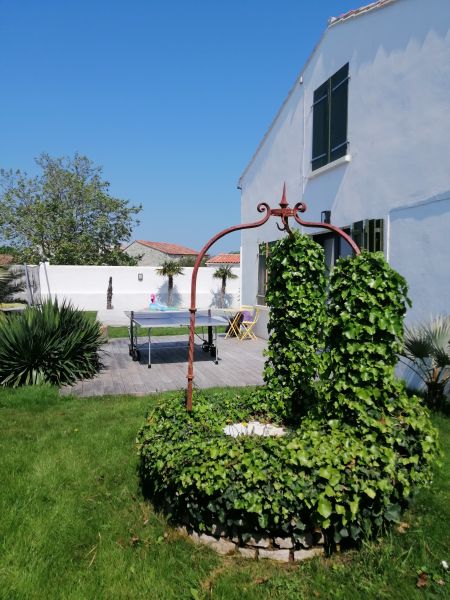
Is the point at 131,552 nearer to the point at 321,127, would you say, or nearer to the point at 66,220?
the point at 321,127

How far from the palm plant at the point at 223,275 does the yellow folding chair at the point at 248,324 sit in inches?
420

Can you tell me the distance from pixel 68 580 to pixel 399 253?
19.9ft

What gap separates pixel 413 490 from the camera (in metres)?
3.14

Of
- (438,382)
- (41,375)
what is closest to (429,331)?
(438,382)

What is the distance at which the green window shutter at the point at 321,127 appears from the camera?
915cm

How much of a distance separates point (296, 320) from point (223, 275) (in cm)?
1969

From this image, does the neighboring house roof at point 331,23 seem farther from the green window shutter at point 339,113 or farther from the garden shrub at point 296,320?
the garden shrub at point 296,320

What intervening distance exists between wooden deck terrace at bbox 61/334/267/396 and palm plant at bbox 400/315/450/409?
2.68m

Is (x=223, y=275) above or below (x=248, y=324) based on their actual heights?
above

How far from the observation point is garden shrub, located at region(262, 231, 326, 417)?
445 cm

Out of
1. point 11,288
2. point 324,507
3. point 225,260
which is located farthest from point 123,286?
point 324,507

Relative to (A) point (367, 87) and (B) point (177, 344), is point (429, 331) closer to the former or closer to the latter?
(A) point (367, 87)

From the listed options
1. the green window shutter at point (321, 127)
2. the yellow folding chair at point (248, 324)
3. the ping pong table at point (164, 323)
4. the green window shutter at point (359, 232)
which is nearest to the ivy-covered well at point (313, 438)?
the green window shutter at point (359, 232)

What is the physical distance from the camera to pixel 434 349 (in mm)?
5508
